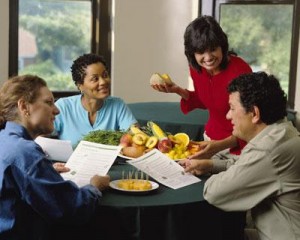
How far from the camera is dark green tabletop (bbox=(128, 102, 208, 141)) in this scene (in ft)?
12.2

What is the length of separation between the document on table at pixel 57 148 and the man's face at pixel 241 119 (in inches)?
33.3

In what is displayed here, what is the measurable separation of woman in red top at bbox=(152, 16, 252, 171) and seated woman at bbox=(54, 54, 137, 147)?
1.09ft

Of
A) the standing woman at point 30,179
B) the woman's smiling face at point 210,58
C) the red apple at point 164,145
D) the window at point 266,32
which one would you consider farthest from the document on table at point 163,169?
the window at point 266,32

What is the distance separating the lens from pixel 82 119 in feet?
9.45

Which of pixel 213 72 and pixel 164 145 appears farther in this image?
pixel 213 72

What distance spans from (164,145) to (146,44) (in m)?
2.48

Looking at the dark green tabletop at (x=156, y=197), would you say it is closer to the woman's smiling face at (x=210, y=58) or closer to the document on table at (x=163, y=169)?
the document on table at (x=163, y=169)

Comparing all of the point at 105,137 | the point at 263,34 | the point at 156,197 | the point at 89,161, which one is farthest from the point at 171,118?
the point at 156,197

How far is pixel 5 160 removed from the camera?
156 centimetres

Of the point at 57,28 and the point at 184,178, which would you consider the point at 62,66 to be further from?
the point at 184,178

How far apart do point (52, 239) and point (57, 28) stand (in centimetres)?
311

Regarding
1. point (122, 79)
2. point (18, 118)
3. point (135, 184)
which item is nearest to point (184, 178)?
point (135, 184)

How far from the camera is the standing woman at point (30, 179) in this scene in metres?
1.57

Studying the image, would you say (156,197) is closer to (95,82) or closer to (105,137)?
(105,137)
